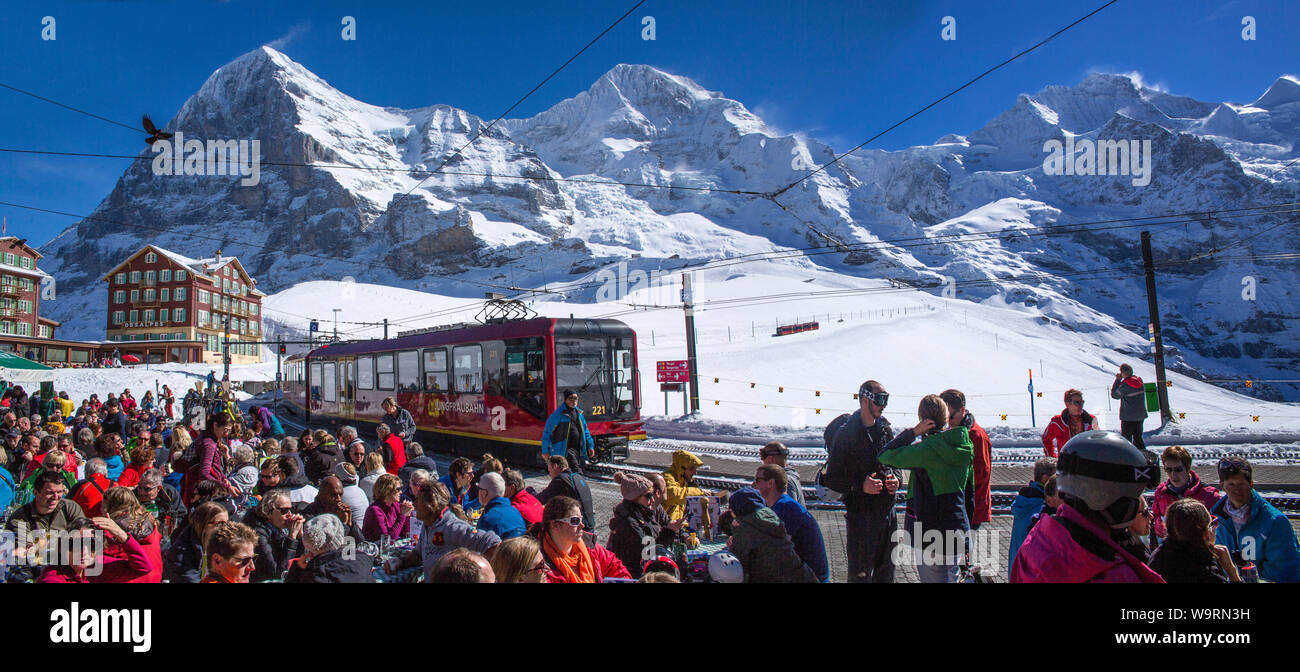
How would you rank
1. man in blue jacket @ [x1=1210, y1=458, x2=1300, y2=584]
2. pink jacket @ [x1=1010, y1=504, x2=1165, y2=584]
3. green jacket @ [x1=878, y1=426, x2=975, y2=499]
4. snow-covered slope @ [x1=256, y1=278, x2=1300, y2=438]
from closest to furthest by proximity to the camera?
1. pink jacket @ [x1=1010, y1=504, x2=1165, y2=584]
2. man in blue jacket @ [x1=1210, y1=458, x2=1300, y2=584]
3. green jacket @ [x1=878, y1=426, x2=975, y2=499]
4. snow-covered slope @ [x1=256, y1=278, x2=1300, y2=438]

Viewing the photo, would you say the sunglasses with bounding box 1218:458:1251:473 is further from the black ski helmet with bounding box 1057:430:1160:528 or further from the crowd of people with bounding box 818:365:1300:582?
the black ski helmet with bounding box 1057:430:1160:528

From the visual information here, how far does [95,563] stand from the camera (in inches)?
153

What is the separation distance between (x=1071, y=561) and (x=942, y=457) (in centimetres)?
228

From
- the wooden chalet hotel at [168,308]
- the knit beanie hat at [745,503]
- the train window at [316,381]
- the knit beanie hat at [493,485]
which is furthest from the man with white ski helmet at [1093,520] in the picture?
the wooden chalet hotel at [168,308]

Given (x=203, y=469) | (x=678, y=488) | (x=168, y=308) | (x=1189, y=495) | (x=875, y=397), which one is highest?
(x=168, y=308)

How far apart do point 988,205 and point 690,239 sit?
319 feet

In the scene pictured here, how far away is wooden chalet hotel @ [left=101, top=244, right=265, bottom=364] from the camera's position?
6531 centimetres

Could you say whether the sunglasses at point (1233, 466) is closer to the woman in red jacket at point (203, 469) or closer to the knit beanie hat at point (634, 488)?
the knit beanie hat at point (634, 488)

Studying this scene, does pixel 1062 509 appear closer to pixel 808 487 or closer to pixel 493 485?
pixel 493 485

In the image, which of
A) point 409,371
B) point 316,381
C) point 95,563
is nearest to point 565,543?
point 95,563

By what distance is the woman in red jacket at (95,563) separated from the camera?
3.75 m

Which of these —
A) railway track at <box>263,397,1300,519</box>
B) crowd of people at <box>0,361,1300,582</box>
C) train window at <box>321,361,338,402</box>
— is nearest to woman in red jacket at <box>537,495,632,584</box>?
crowd of people at <box>0,361,1300,582</box>

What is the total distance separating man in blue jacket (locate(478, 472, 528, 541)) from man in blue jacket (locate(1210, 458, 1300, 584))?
4.82 metres
